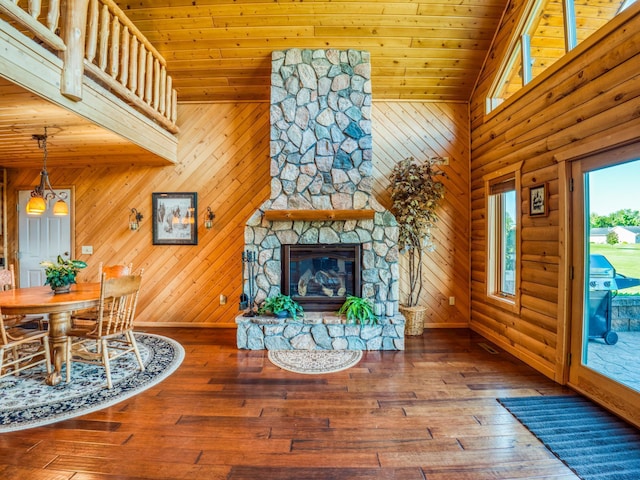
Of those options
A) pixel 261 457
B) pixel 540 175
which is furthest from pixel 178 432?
pixel 540 175

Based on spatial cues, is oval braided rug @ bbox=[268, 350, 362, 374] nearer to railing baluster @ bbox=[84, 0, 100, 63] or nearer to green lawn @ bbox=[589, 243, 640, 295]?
green lawn @ bbox=[589, 243, 640, 295]

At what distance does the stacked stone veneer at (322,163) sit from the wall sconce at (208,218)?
3.11ft

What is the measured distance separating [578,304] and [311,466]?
253cm

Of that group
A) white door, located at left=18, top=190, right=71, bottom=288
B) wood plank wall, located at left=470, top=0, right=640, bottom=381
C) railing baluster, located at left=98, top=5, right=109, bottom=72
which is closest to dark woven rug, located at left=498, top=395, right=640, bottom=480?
wood plank wall, located at left=470, top=0, right=640, bottom=381

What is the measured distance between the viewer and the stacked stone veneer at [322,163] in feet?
12.6

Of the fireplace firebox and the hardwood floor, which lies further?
the fireplace firebox

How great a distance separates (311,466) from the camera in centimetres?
176

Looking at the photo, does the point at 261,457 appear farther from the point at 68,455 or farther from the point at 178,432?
the point at 68,455

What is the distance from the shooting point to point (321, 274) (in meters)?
3.99

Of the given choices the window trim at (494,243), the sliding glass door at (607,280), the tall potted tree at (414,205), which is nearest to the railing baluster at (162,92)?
the tall potted tree at (414,205)

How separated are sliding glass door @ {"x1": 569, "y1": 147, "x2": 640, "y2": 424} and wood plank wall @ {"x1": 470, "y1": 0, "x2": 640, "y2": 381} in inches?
4.2

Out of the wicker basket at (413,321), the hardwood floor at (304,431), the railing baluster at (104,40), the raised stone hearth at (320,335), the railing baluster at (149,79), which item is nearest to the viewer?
the hardwood floor at (304,431)

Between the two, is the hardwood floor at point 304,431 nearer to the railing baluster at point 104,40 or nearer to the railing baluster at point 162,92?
the railing baluster at point 104,40

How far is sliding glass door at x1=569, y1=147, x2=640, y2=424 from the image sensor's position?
225 centimetres
